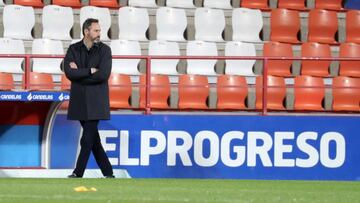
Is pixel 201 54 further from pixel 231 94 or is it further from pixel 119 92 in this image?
pixel 119 92

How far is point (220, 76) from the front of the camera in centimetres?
1647

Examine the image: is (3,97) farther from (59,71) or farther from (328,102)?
(328,102)

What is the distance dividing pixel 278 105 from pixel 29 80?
3.57 metres

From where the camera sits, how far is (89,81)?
12938 mm

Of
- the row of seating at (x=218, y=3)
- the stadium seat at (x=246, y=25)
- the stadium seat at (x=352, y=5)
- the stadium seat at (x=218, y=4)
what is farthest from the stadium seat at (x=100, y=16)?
the stadium seat at (x=352, y=5)

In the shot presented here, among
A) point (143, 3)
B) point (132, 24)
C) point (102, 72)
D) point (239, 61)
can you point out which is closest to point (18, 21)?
point (132, 24)

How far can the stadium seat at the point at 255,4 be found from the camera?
18.7m

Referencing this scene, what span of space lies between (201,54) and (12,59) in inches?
111

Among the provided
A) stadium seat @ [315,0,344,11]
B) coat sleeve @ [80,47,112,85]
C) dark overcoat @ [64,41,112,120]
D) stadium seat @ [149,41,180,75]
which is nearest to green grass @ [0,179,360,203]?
dark overcoat @ [64,41,112,120]

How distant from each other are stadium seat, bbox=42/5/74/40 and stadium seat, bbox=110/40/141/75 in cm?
89

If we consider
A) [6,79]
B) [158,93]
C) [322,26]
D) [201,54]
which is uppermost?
[322,26]

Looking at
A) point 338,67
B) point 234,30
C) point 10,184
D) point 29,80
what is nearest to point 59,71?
point 29,80

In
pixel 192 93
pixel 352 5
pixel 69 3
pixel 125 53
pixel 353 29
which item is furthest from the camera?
pixel 352 5

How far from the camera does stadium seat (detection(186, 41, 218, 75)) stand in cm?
1703
